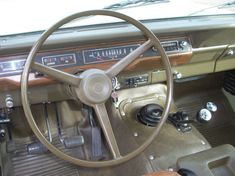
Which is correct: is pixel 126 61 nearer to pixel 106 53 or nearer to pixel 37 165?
pixel 106 53

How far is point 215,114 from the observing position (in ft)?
9.03

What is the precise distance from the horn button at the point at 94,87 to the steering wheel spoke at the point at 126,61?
1.6 inches

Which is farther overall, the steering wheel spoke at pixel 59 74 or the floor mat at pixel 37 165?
the floor mat at pixel 37 165

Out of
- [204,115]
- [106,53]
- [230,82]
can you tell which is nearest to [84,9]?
[106,53]

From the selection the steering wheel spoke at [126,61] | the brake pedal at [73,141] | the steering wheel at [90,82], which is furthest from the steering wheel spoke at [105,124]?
the brake pedal at [73,141]

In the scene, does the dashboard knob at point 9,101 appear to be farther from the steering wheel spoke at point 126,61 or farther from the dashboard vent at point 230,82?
the dashboard vent at point 230,82

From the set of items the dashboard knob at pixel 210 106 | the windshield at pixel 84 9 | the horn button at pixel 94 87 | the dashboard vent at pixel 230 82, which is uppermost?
the windshield at pixel 84 9

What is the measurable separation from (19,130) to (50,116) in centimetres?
20

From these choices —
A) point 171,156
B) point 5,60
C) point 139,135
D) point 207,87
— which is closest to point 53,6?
point 5,60

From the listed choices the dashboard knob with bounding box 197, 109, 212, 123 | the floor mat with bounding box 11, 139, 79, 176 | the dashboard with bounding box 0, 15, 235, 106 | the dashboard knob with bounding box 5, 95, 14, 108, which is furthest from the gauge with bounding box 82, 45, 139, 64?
the dashboard knob with bounding box 197, 109, 212, 123

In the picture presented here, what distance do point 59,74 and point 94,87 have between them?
0.15m

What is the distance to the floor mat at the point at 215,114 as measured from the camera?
263 cm

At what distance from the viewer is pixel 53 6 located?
76.3 inches

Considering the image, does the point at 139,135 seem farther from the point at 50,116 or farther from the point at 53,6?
the point at 53,6
